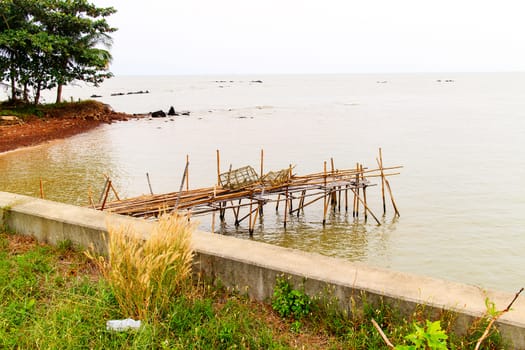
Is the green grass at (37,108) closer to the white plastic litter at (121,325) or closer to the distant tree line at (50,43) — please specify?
the distant tree line at (50,43)

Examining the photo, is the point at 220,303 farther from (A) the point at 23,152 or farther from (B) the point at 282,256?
(A) the point at 23,152

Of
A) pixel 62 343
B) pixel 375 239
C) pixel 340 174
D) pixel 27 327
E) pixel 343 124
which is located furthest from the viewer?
pixel 343 124

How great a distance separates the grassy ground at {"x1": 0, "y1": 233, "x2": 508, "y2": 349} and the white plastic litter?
0.16 ft

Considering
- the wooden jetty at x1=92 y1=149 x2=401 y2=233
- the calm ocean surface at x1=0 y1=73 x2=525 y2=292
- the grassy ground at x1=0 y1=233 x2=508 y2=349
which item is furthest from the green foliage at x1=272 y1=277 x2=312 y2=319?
the calm ocean surface at x1=0 y1=73 x2=525 y2=292

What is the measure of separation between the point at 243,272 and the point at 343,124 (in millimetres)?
35389

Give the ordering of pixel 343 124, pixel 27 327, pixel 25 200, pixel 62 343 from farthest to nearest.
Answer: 1. pixel 343 124
2. pixel 25 200
3. pixel 27 327
4. pixel 62 343

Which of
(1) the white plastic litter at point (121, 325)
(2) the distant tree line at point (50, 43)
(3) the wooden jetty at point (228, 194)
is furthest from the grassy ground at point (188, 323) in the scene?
(2) the distant tree line at point (50, 43)

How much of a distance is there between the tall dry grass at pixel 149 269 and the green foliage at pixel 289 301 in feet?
2.88

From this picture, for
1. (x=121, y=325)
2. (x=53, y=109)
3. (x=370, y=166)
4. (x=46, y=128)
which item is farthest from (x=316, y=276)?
(x=53, y=109)

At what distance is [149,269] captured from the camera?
3484 mm

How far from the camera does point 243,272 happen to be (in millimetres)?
4258

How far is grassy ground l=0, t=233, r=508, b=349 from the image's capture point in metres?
3.44

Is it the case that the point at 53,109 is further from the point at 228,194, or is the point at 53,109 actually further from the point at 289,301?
the point at 289,301

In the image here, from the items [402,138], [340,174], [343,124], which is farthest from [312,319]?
[343,124]
